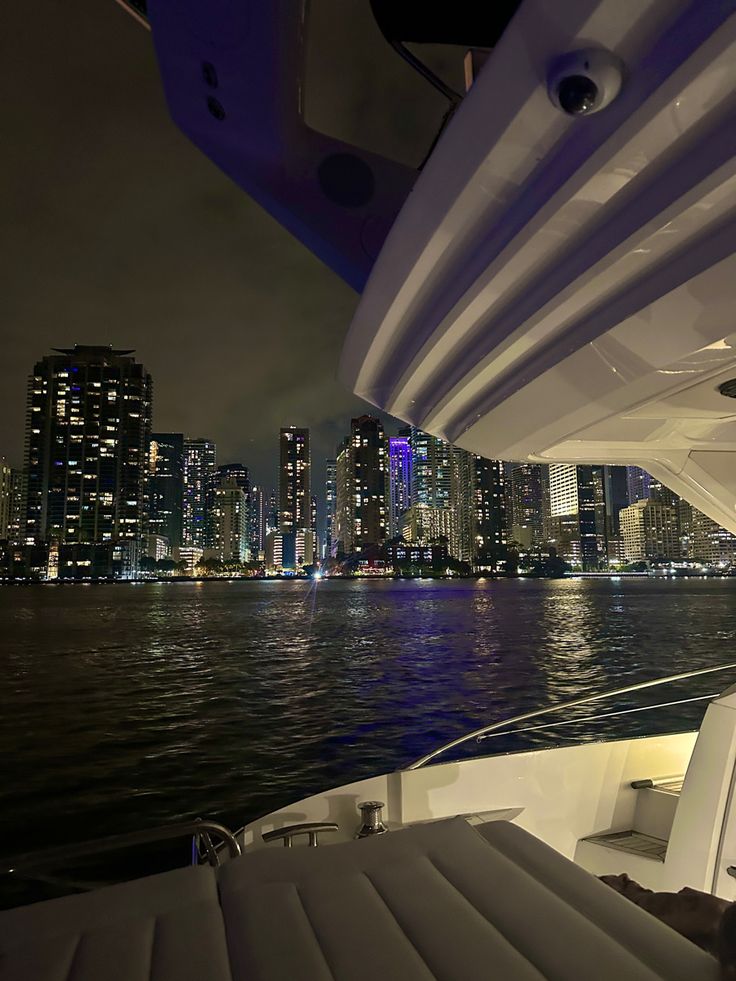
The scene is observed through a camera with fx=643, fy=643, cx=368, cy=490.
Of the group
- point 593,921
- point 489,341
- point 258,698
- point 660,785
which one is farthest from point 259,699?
point 489,341

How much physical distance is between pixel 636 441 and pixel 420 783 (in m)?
1.89

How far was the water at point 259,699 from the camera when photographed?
420 inches

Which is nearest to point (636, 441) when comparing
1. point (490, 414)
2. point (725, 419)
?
point (725, 419)

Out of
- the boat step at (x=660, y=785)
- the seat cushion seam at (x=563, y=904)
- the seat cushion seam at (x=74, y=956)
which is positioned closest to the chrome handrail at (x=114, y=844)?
the seat cushion seam at (x=74, y=956)

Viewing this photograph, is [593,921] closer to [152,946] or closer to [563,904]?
[563,904]

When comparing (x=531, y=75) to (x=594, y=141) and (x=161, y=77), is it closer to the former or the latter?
(x=594, y=141)

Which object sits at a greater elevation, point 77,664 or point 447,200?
point 447,200

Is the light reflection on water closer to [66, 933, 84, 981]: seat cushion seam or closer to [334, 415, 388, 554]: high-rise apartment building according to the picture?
[66, 933, 84, 981]: seat cushion seam

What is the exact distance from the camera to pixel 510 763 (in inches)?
126

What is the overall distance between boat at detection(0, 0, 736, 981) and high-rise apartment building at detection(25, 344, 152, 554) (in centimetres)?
13888

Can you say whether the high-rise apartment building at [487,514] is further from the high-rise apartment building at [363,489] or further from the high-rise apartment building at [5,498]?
the high-rise apartment building at [5,498]

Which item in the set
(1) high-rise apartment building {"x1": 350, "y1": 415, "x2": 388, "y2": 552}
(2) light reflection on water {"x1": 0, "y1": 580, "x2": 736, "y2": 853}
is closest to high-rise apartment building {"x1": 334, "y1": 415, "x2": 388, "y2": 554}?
(1) high-rise apartment building {"x1": 350, "y1": 415, "x2": 388, "y2": 552}

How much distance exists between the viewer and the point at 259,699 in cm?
1891

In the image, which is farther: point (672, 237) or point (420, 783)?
point (420, 783)
